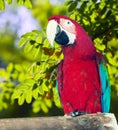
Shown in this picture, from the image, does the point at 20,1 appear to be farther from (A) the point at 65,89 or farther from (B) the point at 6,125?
(B) the point at 6,125

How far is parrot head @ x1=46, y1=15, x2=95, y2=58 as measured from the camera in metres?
3.21

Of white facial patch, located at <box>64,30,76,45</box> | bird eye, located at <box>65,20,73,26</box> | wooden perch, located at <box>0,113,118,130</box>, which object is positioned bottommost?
wooden perch, located at <box>0,113,118,130</box>

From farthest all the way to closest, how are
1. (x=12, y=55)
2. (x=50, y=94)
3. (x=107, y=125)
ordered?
(x=12, y=55) < (x=50, y=94) < (x=107, y=125)

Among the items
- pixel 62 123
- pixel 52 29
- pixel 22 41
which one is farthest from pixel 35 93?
pixel 62 123

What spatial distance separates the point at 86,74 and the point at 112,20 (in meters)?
1.31

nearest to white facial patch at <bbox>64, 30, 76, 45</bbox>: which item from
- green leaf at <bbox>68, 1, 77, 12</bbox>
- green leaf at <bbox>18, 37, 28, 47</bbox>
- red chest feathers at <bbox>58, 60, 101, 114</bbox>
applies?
red chest feathers at <bbox>58, 60, 101, 114</bbox>

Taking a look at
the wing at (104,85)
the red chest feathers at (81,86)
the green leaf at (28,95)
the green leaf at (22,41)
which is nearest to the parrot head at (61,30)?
the red chest feathers at (81,86)

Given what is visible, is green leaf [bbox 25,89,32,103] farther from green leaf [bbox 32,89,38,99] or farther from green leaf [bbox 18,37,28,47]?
green leaf [bbox 18,37,28,47]

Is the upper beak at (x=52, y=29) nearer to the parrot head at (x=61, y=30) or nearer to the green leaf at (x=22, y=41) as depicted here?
the parrot head at (x=61, y=30)

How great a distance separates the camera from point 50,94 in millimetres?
4078

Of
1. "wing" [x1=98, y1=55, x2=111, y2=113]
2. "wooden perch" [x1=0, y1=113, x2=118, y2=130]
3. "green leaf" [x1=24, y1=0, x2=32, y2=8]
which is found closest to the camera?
"wooden perch" [x1=0, y1=113, x2=118, y2=130]

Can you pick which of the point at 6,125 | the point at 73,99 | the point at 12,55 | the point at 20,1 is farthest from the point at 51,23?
the point at 12,55

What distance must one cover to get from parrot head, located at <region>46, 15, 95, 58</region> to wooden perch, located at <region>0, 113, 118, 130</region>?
2.85 feet

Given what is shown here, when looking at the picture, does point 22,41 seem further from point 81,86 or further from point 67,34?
point 81,86
